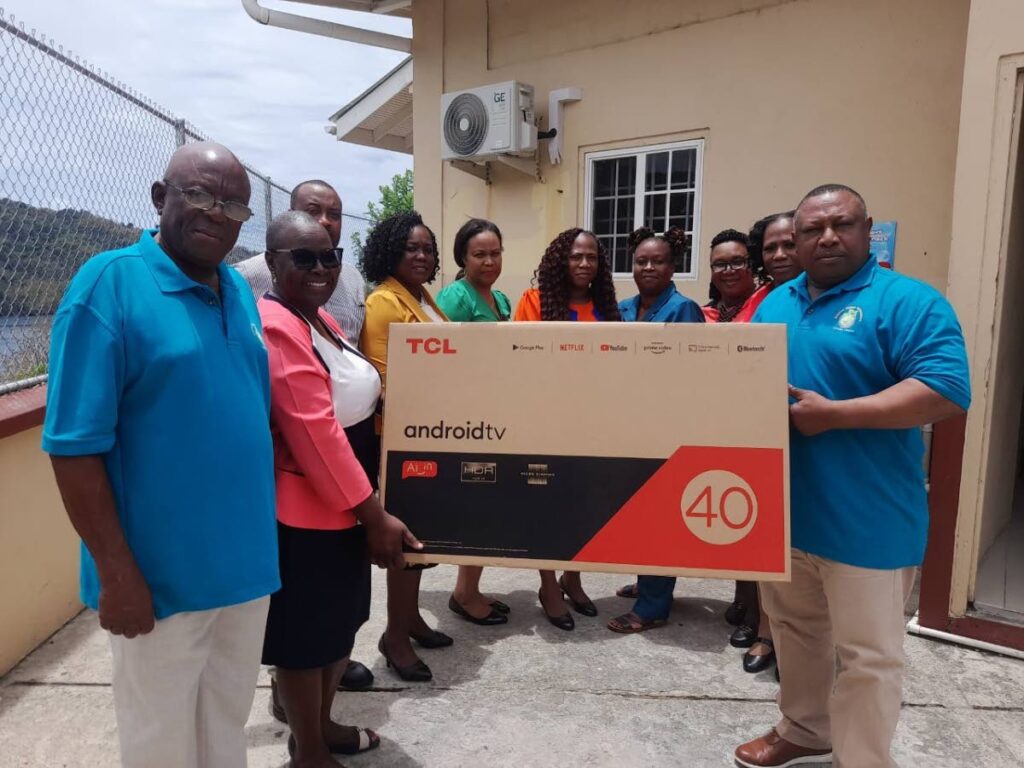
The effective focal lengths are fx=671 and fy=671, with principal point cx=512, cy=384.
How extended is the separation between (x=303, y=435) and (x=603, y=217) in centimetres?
509

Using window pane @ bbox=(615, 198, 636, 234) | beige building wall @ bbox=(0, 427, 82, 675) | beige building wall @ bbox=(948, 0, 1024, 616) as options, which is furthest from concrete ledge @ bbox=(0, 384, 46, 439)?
window pane @ bbox=(615, 198, 636, 234)

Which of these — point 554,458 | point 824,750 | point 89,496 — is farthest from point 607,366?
point 824,750

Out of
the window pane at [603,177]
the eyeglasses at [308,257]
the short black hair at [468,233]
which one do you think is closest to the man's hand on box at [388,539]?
the eyeglasses at [308,257]

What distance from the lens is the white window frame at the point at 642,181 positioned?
18.4ft

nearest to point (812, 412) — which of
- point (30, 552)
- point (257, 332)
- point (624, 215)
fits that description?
point (257, 332)

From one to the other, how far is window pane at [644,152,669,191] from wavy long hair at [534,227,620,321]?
2.98 metres

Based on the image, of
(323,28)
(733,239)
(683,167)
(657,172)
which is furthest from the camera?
(323,28)

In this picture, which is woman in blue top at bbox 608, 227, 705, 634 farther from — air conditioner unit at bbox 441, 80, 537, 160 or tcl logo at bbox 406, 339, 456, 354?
air conditioner unit at bbox 441, 80, 537, 160

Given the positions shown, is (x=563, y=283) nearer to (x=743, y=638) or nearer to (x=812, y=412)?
(x=812, y=412)

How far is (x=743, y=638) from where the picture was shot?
3.13m

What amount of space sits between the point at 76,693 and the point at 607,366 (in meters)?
2.52

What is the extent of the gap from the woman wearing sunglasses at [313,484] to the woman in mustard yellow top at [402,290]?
0.68m

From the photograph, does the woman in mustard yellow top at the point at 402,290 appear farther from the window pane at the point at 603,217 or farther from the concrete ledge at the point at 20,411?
the window pane at the point at 603,217

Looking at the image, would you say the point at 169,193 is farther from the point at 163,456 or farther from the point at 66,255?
the point at 66,255
